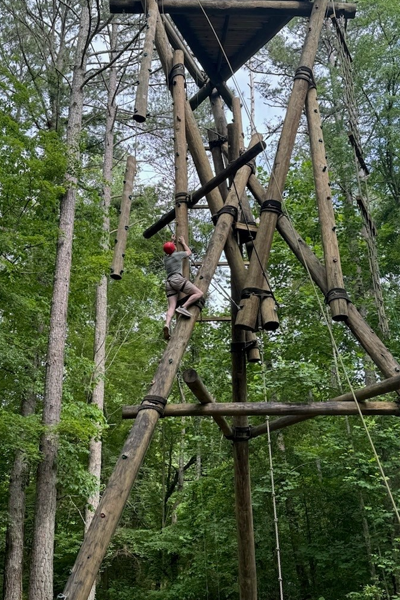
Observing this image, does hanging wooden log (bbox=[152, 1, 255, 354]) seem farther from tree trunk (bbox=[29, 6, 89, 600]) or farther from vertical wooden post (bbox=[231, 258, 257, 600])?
tree trunk (bbox=[29, 6, 89, 600])

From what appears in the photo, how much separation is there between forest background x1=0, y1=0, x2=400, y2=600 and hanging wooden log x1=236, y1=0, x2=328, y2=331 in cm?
181

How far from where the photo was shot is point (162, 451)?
14.9m

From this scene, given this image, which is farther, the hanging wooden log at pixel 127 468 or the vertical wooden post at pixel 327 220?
the vertical wooden post at pixel 327 220

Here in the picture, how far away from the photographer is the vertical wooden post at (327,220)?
438cm

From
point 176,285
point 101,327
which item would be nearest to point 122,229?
point 176,285

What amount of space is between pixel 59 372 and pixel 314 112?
5.46 m

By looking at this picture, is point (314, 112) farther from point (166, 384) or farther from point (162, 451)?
point (162, 451)

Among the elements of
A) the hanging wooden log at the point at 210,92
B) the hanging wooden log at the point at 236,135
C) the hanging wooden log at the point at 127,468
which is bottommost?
the hanging wooden log at the point at 127,468

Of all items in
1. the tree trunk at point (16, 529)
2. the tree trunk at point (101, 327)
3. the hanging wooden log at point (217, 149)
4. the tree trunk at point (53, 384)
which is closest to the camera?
the hanging wooden log at point (217, 149)

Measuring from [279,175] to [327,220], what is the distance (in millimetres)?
586

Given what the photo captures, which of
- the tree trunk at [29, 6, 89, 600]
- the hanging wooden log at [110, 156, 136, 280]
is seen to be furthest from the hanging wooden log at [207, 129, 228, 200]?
the tree trunk at [29, 6, 89, 600]

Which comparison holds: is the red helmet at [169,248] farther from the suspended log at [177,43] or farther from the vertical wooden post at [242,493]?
the suspended log at [177,43]

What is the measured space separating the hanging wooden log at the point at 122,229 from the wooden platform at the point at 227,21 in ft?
4.83

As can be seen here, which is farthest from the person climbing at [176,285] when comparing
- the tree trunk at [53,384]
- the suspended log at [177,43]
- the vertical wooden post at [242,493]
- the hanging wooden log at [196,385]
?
the tree trunk at [53,384]
